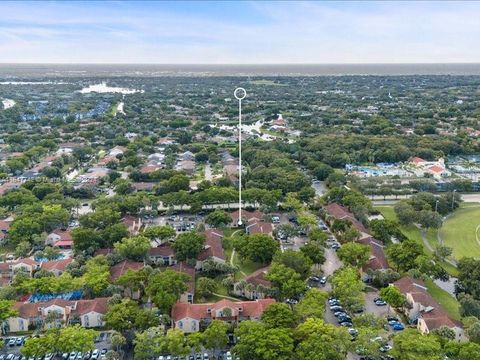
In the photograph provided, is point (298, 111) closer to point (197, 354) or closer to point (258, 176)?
point (258, 176)

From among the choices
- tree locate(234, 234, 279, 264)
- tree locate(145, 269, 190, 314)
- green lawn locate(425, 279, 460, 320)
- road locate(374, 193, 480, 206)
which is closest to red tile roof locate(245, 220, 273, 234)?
tree locate(234, 234, 279, 264)

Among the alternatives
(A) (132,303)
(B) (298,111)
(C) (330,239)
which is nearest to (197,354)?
(A) (132,303)

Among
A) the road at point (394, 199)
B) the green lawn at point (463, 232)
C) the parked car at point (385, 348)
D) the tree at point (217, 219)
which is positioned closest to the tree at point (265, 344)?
the parked car at point (385, 348)

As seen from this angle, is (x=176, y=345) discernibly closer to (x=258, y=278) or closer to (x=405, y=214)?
(x=258, y=278)

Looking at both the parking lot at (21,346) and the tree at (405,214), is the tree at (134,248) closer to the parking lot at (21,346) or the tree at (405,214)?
the parking lot at (21,346)

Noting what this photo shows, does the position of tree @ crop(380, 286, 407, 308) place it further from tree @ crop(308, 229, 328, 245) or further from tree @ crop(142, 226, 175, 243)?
tree @ crop(142, 226, 175, 243)
